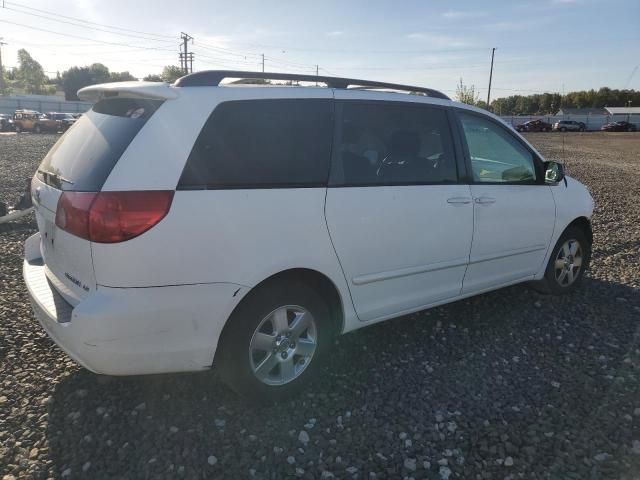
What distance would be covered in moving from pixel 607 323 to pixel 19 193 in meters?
10.1

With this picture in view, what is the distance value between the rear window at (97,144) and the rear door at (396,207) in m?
1.15

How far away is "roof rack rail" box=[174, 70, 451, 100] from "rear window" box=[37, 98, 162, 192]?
0.26 m

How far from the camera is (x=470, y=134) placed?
402cm

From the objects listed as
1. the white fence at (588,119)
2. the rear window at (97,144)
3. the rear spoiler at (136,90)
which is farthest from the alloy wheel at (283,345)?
the white fence at (588,119)

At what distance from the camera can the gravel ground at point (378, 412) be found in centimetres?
262

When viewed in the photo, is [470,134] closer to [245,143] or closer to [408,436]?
[245,143]

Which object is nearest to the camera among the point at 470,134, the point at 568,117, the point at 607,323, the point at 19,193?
the point at 470,134

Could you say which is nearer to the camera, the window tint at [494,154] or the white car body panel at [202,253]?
the white car body panel at [202,253]

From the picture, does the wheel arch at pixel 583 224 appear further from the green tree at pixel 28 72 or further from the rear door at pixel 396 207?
the green tree at pixel 28 72

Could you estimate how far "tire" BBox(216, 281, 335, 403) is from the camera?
2822 millimetres

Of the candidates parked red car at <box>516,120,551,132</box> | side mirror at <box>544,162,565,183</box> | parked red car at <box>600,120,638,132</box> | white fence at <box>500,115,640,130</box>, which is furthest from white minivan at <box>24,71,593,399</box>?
white fence at <box>500,115,640,130</box>

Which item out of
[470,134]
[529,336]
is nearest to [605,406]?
[529,336]

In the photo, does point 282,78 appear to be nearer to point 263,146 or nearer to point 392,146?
point 263,146

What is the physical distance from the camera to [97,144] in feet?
9.07
